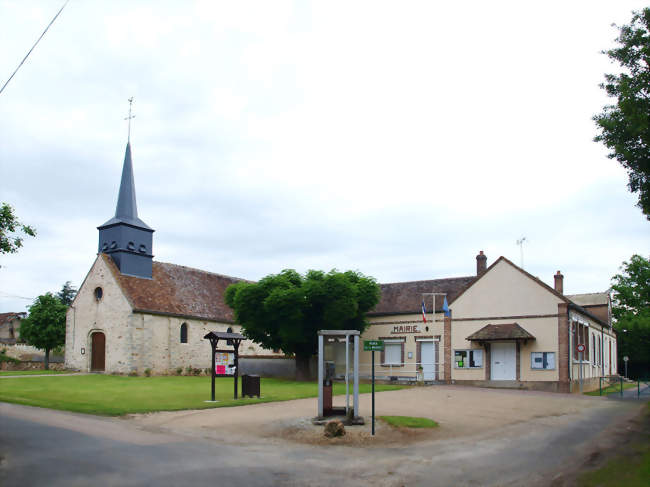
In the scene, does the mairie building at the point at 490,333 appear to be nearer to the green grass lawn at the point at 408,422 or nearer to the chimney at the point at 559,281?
the chimney at the point at 559,281

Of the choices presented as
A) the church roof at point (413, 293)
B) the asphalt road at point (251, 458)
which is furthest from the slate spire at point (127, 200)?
the asphalt road at point (251, 458)

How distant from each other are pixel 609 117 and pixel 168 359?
29.8 meters

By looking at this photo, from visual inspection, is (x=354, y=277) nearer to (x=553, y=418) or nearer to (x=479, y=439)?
(x=553, y=418)

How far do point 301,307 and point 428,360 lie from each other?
869 cm

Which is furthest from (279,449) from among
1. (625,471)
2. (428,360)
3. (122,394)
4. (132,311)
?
(132,311)

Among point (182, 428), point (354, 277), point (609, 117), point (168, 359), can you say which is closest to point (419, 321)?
point (354, 277)

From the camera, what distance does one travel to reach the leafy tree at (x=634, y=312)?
54.7 m

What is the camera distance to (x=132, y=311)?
120 feet

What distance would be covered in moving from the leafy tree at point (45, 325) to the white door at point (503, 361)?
103ft

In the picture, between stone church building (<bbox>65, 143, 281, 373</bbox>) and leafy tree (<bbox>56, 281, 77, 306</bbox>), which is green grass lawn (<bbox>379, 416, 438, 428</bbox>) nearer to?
stone church building (<bbox>65, 143, 281, 373</bbox>)

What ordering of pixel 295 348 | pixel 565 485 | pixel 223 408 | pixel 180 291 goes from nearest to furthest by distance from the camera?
pixel 565 485 → pixel 223 408 → pixel 295 348 → pixel 180 291

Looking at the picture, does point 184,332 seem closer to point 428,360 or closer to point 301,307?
point 301,307

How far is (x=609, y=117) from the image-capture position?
17469mm

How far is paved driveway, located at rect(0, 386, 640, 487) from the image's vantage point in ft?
32.1
